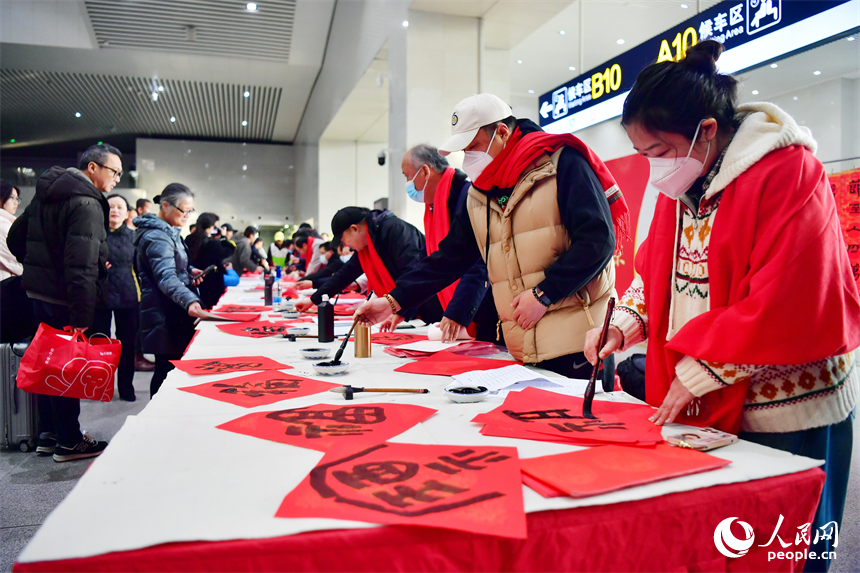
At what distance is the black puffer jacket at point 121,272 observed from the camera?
12.6 feet

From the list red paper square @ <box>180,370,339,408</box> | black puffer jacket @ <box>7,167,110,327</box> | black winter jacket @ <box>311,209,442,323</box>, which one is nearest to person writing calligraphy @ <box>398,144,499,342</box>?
black winter jacket @ <box>311,209,442,323</box>

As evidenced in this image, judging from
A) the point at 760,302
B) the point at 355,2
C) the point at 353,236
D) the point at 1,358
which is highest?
the point at 355,2

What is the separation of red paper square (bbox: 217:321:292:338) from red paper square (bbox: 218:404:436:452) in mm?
1179

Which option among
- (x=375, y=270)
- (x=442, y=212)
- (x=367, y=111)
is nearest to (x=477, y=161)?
(x=442, y=212)

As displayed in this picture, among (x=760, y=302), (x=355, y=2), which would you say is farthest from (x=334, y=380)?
(x=355, y=2)

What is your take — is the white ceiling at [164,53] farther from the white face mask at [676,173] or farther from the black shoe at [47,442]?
the white face mask at [676,173]

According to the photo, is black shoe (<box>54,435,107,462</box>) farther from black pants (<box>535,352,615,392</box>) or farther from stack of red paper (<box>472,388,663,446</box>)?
stack of red paper (<box>472,388,663,446</box>)

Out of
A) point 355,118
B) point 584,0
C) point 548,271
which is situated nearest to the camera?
point 548,271

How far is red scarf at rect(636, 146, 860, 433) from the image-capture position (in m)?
0.84

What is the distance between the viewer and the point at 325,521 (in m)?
0.61

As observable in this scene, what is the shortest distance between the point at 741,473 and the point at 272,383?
1.00 m

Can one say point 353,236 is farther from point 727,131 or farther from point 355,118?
point 355,118

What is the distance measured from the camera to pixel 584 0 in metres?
5.29

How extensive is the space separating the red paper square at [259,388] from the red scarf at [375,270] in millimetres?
1448
